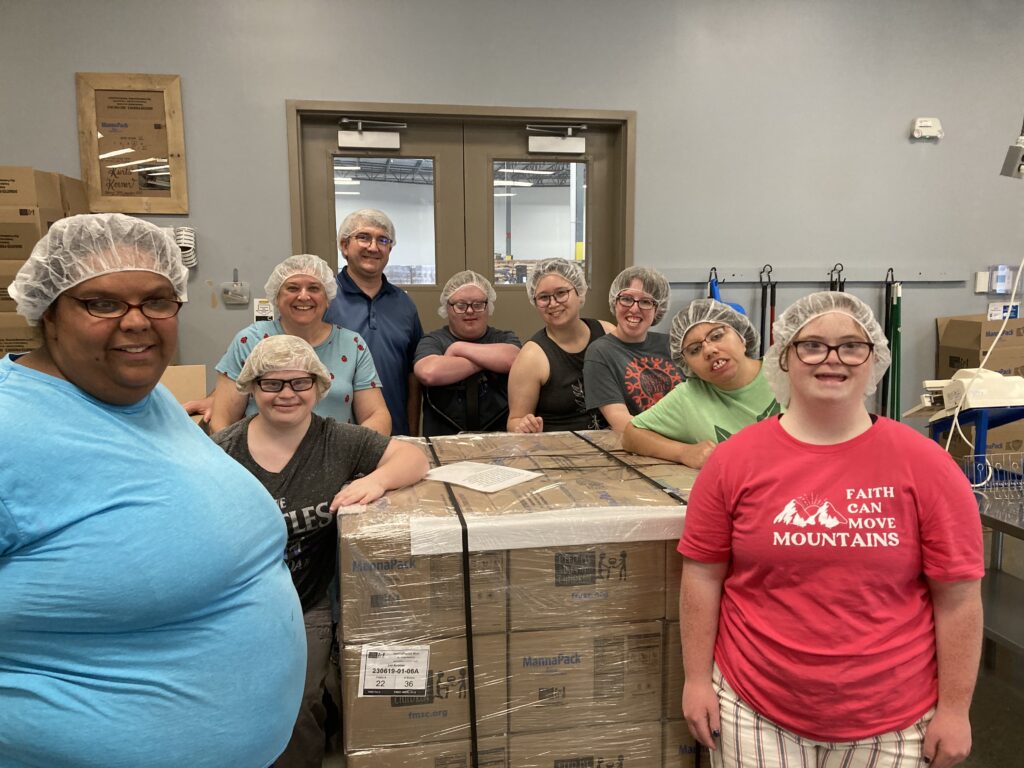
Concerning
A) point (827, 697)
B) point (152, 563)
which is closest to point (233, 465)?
point (152, 563)

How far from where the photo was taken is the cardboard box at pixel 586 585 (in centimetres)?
140

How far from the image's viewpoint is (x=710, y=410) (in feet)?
5.78

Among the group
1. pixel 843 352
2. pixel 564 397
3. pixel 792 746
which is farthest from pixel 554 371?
pixel 792 746

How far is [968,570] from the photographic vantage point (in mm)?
1100

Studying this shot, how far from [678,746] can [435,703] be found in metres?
0.57

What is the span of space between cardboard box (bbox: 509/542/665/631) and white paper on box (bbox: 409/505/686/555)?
1.1 inches

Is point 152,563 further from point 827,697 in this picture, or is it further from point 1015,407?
point 1015,407

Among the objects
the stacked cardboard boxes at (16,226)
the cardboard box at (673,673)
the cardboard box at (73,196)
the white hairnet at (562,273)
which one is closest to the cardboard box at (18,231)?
the stacked cardboard boxes at (16,226)

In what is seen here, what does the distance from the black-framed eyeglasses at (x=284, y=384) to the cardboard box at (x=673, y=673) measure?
1.04m

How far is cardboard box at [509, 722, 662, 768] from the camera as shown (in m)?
1.46

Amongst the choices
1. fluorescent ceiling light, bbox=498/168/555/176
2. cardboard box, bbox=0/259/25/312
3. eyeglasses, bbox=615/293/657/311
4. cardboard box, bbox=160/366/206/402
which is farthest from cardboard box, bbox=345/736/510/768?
fluorescent ceiling light, bbox=498/168/555/176

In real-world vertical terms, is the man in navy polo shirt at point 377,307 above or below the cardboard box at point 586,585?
above

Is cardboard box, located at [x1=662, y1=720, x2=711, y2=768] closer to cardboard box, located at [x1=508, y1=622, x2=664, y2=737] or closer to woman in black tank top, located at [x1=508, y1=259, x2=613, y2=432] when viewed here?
cardboard box, located at [x1=508, y1=622, x2=664, y2=737]

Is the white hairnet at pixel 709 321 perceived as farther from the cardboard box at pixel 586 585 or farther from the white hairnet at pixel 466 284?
the white hairnet at pixel 466 284
